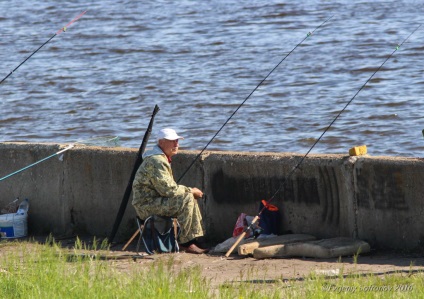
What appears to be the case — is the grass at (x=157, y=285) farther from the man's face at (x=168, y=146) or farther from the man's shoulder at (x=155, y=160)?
the man's face at (x=168, y=146)

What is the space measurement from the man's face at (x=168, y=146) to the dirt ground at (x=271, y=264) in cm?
89

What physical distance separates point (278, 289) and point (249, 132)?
11.1m

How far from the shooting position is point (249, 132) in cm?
1783

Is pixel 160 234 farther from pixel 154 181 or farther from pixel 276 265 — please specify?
pixel 276 265

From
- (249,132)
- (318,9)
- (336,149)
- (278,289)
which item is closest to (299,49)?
(318,9)

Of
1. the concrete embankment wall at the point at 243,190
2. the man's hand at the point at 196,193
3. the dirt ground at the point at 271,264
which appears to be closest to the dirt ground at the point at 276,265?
the dirt ground at the point at 271,264

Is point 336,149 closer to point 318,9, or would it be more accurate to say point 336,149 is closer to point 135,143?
point 135,143

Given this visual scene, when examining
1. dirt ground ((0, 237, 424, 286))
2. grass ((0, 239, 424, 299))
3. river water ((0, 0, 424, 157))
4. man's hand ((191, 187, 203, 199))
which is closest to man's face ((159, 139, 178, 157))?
man's hand ((191, 187, 203, 199))

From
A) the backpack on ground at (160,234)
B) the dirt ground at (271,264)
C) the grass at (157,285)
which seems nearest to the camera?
the grass at (157,285)

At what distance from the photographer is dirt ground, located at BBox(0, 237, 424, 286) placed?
8227 millimetres

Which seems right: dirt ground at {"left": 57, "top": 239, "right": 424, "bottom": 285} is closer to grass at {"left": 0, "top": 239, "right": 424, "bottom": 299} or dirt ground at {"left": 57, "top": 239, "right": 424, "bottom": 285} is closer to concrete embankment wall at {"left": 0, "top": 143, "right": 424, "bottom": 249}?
concrete embankment wall at {"left": 0, "top": 143, "right": 424, "bottom": 249}

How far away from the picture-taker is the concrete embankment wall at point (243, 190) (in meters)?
9.25

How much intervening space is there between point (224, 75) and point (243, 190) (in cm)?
1281

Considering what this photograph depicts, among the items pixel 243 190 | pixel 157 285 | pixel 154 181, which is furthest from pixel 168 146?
pixel 157 285
